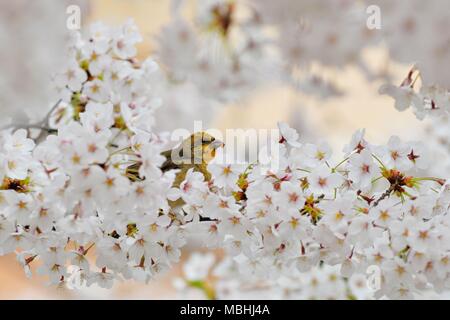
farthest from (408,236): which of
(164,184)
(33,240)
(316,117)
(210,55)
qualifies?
(316,117)

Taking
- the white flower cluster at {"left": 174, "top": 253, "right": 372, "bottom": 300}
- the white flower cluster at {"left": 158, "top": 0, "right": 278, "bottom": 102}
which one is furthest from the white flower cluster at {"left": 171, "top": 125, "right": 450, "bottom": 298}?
the white flower cluster at {"left": 158, "top": 0, "right": 278, "bottom": 102}

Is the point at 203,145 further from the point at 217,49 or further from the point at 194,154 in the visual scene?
the point at 217,49

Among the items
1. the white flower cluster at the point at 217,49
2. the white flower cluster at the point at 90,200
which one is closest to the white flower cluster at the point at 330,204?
the white flower cluster at the point at 90,200

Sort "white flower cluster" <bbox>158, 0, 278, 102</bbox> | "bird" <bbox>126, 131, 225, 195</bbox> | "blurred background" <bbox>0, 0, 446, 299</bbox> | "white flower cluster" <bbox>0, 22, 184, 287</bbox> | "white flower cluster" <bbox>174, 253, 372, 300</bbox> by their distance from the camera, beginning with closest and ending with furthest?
"white flower cluster" <bbox>0, 22, 184, 287</bbox>, "bird" <bbox>126, 131, 225, 195</bbox>, "blurred background" <bbox>0, 0, 446, 299</bbox>, "white flower cluster" <bbox>174, 253, 372, 300</bbox>, "white flower cluster" <bbox>158, 0, 278, 102</bbox>

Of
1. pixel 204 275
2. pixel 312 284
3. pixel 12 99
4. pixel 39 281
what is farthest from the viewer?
pixel 39 281

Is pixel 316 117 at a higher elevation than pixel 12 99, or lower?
higher

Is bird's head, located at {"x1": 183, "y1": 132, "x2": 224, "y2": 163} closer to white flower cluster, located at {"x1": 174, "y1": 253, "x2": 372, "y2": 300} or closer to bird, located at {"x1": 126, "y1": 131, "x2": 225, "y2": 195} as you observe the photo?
bird, located at {"x1": 126, "y1": 131, "x2": 225, "y2": 195}
